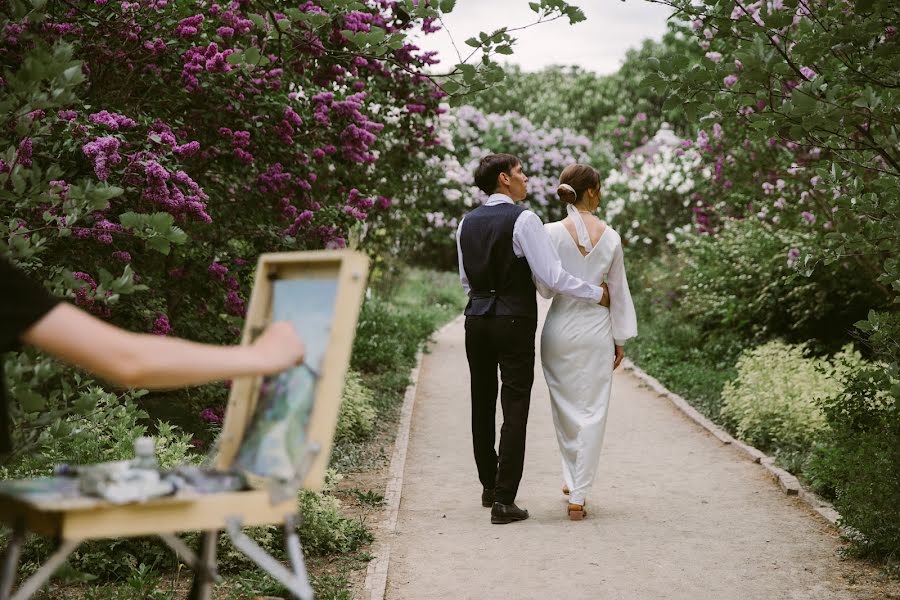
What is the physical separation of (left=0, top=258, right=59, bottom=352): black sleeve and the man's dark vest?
4.32 meters

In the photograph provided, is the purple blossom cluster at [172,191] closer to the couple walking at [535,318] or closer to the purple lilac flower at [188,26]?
the purple lilac flower at [188,26]

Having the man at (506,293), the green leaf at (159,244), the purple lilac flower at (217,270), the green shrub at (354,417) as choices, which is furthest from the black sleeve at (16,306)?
the green shrub at (354,417)

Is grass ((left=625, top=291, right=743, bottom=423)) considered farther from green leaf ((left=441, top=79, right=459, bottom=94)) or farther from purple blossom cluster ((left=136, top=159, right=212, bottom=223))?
purple blossom cluster ((left=136, top=159, right=212, bottom=223))

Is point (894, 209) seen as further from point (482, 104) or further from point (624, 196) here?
point (482, 104)

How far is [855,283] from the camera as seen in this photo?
1145 centimetres

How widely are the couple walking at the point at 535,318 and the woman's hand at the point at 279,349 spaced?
3888 mm

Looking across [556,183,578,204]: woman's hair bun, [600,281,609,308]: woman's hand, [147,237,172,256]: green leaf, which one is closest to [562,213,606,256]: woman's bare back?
[556,183,578,204]: woman's hair bun

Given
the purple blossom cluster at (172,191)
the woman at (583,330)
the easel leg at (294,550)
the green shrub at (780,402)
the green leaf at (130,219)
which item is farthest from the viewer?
the green shrub at (780,402)

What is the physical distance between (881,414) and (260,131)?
468cm

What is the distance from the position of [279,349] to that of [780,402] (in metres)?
7.62

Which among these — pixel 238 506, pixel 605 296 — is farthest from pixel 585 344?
pixel 238 506

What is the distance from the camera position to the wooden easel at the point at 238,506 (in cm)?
218

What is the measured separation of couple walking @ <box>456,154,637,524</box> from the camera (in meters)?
6.38

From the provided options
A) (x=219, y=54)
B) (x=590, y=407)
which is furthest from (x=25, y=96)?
(x=590, y=407)
